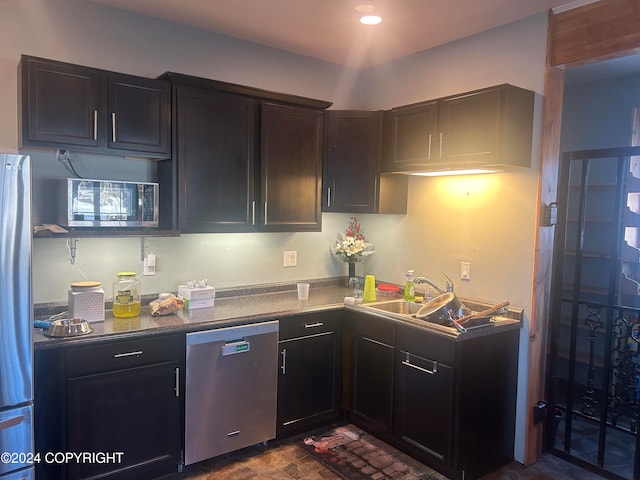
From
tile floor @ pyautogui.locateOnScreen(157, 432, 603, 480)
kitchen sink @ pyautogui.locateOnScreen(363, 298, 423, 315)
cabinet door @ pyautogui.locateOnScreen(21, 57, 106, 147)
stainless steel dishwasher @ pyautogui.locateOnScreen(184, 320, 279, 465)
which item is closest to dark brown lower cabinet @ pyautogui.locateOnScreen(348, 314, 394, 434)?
kitchen sink @ pyautogui.locateOnScreen(363, 298, 423, 315)

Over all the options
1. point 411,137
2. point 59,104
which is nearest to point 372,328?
point 411,137

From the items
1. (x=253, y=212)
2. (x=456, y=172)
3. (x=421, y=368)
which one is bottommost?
(x=421, y=368)

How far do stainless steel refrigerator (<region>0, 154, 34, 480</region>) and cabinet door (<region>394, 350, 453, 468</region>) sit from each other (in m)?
1.98

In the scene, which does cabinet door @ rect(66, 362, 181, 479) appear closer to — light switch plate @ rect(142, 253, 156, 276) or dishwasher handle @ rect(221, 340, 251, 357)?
dishwasher handle @ rect(221, 340, 251, 357)

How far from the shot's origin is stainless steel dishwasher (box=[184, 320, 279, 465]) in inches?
104

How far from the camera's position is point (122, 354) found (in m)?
2.41

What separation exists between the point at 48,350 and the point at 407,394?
1.99 meters

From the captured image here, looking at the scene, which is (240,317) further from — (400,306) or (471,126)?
(471,126)

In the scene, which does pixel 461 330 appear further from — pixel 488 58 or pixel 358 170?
pixel 488 58

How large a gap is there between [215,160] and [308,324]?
3.98 feet

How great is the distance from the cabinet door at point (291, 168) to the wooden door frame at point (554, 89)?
4.86 ft

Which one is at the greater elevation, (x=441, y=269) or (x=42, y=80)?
(x=42, y=80)

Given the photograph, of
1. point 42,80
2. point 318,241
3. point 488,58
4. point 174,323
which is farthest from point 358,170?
point 42,80

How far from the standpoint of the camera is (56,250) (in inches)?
107
